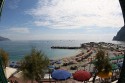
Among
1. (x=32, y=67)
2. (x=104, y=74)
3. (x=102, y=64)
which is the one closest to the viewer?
(x=32, y=67)

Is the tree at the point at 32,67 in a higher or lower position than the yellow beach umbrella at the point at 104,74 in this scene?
higher

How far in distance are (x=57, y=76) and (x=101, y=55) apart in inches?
160

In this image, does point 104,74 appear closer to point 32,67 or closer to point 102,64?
point 102,64

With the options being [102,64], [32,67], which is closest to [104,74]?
[102,64]

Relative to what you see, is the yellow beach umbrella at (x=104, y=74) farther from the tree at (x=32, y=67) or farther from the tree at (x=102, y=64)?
the tree at (x=32, y=67)

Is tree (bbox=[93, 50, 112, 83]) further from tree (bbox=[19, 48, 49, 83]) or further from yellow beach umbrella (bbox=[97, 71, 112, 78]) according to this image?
tree (bbox=[19, 48, 49, 83])

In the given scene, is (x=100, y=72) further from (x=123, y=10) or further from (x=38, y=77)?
(x=123, y=10)

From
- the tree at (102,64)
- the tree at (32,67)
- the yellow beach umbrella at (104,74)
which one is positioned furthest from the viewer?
the tree at (102,64)

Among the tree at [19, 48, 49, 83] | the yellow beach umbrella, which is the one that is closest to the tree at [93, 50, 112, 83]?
the yellow beach umbrella

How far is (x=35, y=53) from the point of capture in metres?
13.7

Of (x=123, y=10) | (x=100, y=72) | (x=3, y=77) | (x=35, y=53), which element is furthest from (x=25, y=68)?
(x=123, y=10)

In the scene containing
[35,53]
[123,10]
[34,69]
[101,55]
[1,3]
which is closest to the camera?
[123,10]

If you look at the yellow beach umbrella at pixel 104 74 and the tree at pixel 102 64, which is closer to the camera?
the yellow beach umbrella at pixel 104 74

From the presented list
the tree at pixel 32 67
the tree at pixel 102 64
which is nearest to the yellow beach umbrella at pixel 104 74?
the tree at pixel 102 64
